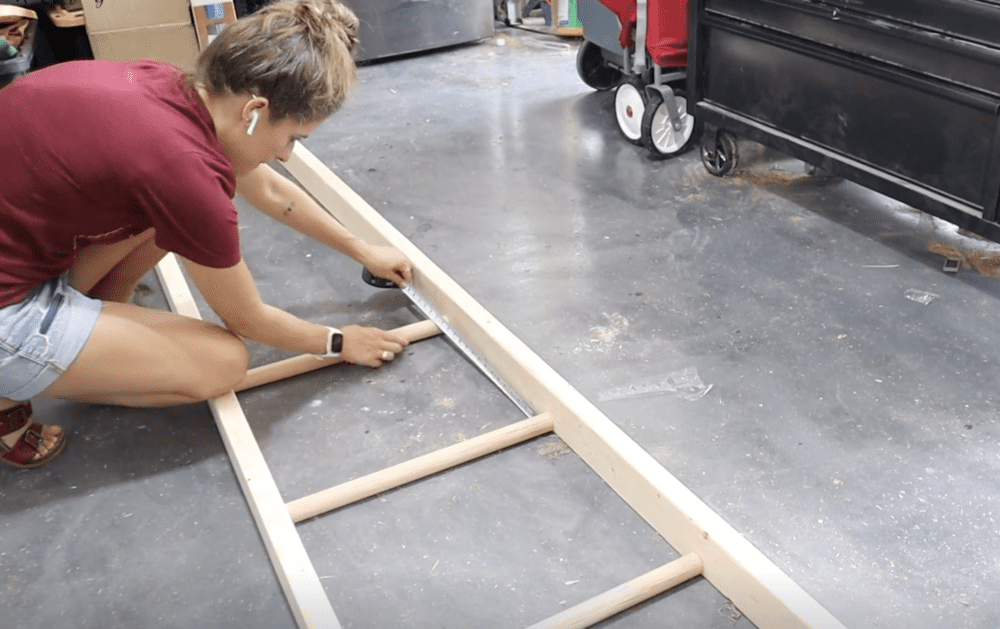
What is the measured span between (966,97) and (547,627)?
1767mm

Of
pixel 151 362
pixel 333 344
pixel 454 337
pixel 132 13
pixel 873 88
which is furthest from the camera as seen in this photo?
pixel 132 13

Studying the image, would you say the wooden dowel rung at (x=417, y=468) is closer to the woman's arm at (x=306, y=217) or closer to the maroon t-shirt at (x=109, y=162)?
the maroon t-shirt at (x=109, y=162)

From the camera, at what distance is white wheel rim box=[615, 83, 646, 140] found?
351cm

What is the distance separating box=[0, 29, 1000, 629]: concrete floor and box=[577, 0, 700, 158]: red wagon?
33 centimetres

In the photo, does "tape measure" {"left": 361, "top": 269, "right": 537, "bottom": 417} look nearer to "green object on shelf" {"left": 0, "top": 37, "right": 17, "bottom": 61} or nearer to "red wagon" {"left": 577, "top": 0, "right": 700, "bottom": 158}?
"red wagon" {"left": 577, "top": 0, "right": 700, "bottom": 158}

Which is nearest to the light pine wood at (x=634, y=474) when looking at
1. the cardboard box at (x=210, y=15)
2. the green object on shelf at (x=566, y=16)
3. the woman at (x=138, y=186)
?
the woman at (x=138, y=186)

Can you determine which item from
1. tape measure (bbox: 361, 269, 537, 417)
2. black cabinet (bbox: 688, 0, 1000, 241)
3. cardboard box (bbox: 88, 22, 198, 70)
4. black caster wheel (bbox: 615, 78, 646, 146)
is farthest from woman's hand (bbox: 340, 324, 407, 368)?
cardboard box (bbox: 88, 22, 198, 70)

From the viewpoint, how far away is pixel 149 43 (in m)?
4.35

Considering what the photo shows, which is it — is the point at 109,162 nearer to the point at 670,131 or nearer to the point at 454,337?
the point at 454,337

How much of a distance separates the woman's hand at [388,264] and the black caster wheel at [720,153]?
1.38 m

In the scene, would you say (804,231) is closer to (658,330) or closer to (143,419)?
(658,330)

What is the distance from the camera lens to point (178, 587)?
5.53 feet

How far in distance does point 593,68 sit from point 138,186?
2.90m

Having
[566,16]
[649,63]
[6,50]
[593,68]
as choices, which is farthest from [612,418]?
[566,16]
